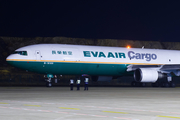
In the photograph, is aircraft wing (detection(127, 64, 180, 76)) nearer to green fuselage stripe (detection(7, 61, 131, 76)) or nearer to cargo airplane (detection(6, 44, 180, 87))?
cargo airplane (detection(6, 44, 180, 87))

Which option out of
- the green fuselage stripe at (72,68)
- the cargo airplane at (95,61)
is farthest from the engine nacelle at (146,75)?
the green fuselage stripe at (72,68)

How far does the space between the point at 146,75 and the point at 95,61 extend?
609 cm

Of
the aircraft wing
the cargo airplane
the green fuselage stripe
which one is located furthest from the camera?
the aircraft wing

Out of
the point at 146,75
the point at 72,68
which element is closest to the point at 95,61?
the point at 72,68

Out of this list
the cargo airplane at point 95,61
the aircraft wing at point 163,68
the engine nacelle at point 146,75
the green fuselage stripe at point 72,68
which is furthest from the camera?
the aircraft wing at point 163,68

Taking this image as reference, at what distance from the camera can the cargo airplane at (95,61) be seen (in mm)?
34344

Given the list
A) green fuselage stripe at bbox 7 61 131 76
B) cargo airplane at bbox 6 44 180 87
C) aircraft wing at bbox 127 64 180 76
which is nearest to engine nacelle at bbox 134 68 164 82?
cargo airplane at bbox 6 44 180 87

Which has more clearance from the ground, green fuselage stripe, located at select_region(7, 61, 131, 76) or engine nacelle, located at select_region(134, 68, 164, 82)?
green fuselage stripe, located at select_region(7, 61, 131, 76)

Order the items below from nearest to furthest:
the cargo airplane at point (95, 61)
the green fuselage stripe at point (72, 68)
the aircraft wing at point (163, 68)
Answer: the green fuselage stripe at point (72, 68) → the cargo airplane at point (95, 61) → the aircraft wing at point (163, 68)

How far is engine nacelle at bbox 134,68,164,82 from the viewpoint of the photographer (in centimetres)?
3631

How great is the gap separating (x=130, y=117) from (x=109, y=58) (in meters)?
26.6

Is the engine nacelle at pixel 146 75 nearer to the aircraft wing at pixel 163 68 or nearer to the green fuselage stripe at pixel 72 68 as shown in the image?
the aircraft wing at pixel 163 68

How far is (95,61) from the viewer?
3684 centimetres

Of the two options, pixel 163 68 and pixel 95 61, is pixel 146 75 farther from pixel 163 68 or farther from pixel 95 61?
pixel 95 61
